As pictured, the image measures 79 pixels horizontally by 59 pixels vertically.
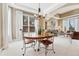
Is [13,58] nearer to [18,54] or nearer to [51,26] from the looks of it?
[18,54]

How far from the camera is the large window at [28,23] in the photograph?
2.67 metres

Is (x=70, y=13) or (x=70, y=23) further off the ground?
(x=70, y=13)

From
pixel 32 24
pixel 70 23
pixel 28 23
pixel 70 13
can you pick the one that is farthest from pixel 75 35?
pixel 28 23

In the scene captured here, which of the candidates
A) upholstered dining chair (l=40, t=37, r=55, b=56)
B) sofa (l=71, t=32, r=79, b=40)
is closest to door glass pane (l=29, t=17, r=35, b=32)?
upholstered dining chair (l=40, t=37, r=55, b=56)

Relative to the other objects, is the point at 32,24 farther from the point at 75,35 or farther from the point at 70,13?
the point at 75,35

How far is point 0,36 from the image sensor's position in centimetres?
264

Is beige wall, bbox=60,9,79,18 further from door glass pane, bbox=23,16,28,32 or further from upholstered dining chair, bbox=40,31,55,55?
door glass pane, bbox=23,16,28,32

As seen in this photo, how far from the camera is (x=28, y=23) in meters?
2.76

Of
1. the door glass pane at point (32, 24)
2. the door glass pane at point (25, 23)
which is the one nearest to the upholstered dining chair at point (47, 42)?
the door glass pane at point (32, 24)

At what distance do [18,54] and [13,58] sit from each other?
0.44ft

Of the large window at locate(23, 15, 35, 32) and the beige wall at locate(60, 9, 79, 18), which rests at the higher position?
the beige wall at locate(60, 9, 79, 18)

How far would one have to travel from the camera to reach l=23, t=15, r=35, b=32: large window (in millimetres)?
2670

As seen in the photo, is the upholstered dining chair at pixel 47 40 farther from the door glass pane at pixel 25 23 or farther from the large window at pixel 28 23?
the door glass pane at pixel 25 23

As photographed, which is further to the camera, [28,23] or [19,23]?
[28,23]
